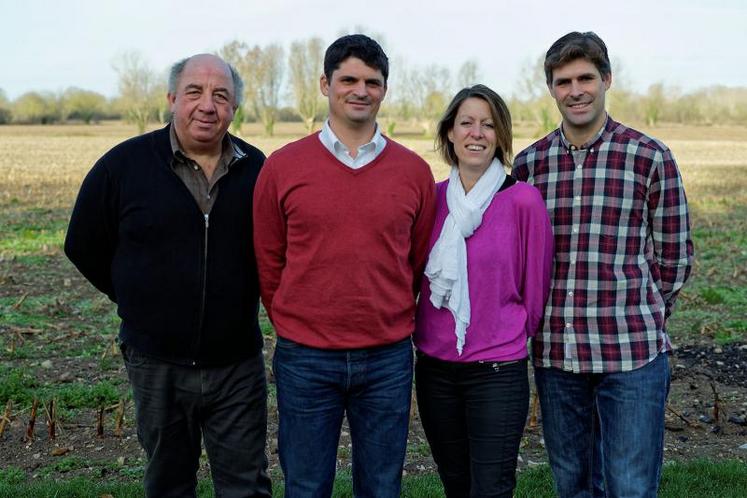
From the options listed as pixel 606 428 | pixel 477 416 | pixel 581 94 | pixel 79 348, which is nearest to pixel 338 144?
pixel 581 94

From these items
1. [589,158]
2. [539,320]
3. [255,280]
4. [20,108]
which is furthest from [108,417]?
[20,108]

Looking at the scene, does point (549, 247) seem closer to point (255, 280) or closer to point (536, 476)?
point (255, 280)

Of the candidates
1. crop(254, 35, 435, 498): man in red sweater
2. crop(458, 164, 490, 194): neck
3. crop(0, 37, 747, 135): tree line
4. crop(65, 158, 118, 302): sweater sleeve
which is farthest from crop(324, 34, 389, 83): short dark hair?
crop(0, 37, 747, 135): tree line

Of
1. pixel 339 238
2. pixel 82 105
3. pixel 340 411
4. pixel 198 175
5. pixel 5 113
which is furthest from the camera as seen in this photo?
pixel 82 105

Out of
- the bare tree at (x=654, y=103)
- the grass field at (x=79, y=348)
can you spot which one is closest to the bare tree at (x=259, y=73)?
the bare tree at (x=654, y=103)

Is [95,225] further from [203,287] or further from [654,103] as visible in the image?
[654,103]

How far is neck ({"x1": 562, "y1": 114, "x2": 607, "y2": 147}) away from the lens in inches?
138

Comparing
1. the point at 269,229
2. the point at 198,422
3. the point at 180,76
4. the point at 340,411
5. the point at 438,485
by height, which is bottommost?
the point at 438,485

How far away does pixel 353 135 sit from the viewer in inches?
138

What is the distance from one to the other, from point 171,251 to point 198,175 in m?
0.38

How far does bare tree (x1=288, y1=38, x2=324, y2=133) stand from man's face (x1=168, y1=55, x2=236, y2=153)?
73.9m

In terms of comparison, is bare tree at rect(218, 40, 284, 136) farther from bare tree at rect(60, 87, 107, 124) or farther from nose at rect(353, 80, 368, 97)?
nose at rect(353, 80, 368, 97)

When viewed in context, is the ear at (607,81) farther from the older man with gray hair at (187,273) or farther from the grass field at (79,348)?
the grass field at (79,348)

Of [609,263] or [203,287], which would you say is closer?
[609,263]
